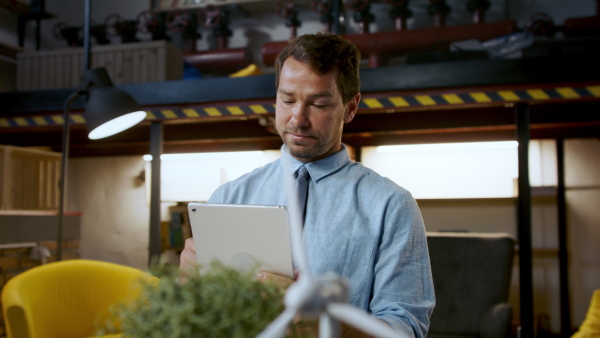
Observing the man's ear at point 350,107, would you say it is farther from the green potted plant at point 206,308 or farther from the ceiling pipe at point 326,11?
the ceiling pipe at point 326,11

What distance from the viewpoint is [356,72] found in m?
1.44

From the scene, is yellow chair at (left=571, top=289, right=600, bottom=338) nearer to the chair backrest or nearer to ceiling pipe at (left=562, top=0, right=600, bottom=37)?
the chair backrest

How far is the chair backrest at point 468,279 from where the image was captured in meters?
3.65

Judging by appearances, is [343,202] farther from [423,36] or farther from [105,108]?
[423,36]

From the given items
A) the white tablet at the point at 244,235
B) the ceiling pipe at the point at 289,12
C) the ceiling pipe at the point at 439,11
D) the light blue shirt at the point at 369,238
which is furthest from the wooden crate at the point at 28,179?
the ceiling pipe at the point at 439,11

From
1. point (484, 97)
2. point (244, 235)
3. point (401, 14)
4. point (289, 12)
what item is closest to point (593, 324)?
point (484, 97)

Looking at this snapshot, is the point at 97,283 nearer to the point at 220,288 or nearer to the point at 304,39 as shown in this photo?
the point at 304,39

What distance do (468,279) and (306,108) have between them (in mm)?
2769

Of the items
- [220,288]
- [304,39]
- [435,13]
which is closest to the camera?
[220,288]

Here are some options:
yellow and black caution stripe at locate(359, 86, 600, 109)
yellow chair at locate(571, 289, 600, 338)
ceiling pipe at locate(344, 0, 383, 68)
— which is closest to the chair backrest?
yellow chair at locate(571, 289, 600, 338)

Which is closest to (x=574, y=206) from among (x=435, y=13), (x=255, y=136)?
(x=435, y=13)

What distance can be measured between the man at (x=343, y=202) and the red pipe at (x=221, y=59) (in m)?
4.59

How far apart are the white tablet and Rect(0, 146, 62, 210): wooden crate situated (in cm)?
356

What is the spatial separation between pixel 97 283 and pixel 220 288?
2.54m
